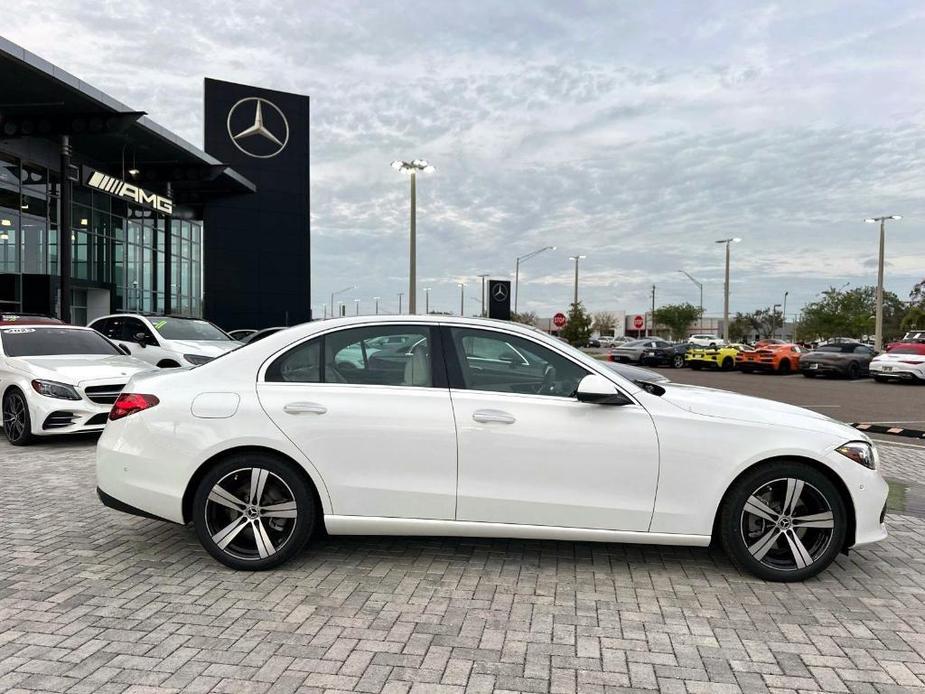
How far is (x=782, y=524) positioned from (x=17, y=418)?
847 centimetres

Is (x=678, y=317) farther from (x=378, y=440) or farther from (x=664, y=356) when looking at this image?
(x=378, y=440)

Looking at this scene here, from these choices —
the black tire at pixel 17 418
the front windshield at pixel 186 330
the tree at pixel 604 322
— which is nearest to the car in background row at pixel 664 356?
the front windshield at pixel 186 330

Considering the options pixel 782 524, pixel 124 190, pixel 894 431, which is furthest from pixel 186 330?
pixel 124 190

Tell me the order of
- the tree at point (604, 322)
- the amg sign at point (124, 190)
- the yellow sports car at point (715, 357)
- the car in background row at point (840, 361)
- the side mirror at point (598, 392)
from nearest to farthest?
the side mirror at point (598, 392) < the amg sign at point (124, 190) < the car in background row at point (840, 361) < the yellow sports car at point (715, 357) < the tree at point (604, 322)

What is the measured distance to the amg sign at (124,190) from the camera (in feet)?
75.3

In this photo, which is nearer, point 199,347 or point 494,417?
point 494,417

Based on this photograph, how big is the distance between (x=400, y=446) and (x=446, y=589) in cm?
85

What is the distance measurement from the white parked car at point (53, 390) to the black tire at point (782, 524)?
726cm

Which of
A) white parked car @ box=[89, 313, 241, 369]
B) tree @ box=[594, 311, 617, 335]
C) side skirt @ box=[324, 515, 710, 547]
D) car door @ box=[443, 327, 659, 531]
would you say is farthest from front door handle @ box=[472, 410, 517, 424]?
tree @ box=[594, 311, 617, 335]

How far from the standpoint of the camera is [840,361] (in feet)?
81.4

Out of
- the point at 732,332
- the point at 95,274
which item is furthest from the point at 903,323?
the point at 95,274

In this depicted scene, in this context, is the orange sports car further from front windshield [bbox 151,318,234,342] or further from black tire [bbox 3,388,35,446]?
black tire [bbox 3,388,35,446]

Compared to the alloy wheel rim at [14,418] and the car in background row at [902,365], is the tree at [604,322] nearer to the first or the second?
the car in background row at [902,365]

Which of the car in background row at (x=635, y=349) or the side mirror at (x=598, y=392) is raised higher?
the side mirror at (x=598, y=392)
